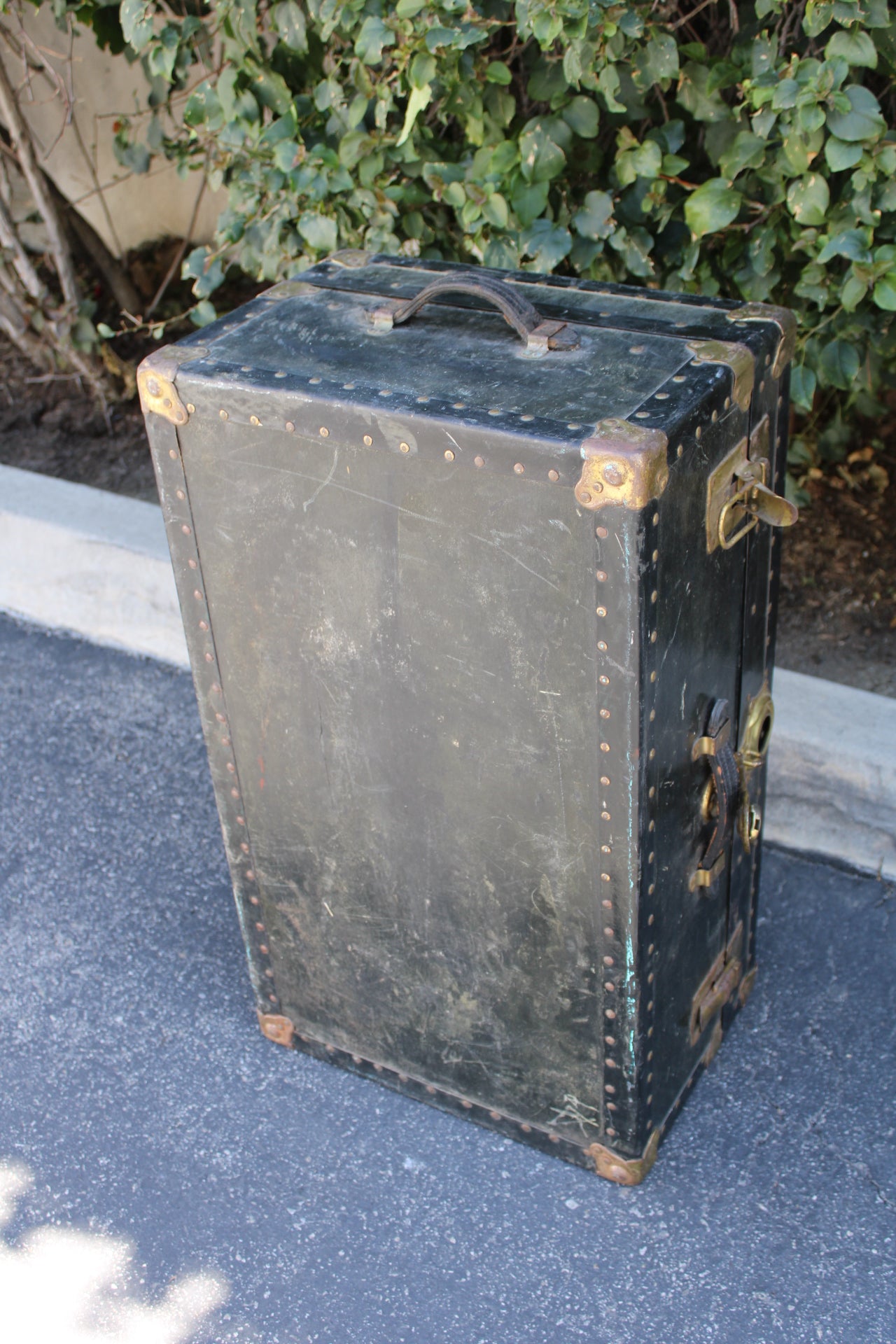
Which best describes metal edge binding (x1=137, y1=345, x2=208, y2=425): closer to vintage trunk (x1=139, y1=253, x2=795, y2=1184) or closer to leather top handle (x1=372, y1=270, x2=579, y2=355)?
vintage trunk (x1=139, y1=253, x2=795, y2=1184)

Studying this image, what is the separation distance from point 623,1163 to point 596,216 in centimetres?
173

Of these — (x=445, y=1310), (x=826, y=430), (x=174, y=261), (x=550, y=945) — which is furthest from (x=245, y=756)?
(x=174, y=261)

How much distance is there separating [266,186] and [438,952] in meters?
1.70

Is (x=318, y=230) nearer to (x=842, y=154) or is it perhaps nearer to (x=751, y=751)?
(x=842, y=154)

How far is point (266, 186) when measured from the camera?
8.50 feet

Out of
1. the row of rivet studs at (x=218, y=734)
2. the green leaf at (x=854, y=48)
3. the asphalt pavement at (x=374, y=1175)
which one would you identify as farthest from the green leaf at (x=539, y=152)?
the asphalt pavement at (x=374, y=1175)

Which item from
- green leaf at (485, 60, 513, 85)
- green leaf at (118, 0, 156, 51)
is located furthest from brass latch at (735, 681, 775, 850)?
green leaf at (118, 0, 156, 51)

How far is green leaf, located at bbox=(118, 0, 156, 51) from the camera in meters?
2.31

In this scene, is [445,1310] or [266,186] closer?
[445,1310]

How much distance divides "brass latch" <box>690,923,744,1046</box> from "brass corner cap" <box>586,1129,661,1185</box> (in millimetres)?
177

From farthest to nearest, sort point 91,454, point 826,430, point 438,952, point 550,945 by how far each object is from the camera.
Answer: point 91,454, point 826,430, point 438,952, point 550,945

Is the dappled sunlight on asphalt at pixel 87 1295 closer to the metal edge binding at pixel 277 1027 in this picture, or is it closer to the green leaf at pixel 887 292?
the metal edge binding at pixel 277 1027

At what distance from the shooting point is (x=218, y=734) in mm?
1831

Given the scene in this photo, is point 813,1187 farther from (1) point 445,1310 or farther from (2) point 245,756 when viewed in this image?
(2) point 245,756
